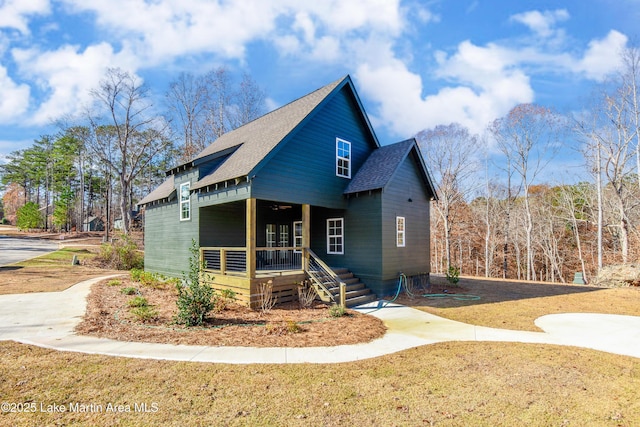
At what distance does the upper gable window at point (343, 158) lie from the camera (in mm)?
13219

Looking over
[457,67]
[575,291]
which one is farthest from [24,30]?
[575,291]

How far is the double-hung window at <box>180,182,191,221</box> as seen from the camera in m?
13.4

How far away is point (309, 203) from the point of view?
458 inches

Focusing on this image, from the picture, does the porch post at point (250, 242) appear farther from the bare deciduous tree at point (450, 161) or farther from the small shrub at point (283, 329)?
the bare deciduous tree at point (450, 161)

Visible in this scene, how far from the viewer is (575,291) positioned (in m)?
13.7

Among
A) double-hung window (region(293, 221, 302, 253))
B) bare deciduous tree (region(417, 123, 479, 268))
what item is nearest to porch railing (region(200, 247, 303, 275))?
double-hung window (region(293, 221, 302, 253))

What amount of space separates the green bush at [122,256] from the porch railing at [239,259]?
12.5m

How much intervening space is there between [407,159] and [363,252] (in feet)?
15.8

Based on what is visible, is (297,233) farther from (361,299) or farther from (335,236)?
(361,299)

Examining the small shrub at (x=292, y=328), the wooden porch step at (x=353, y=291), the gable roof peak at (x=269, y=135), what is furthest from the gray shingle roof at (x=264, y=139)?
the wooden porch step at (x=353, y=291)

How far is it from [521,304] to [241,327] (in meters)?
9.55

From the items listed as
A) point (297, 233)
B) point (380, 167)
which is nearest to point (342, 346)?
point (380, 167)

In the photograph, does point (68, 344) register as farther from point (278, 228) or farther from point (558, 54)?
point (558, 54)

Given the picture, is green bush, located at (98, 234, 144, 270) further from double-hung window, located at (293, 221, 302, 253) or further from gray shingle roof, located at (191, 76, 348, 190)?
double-hung window, located at (293, 221, 302, 253)
